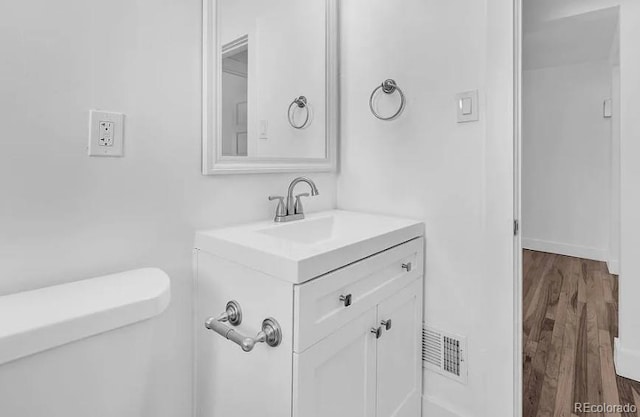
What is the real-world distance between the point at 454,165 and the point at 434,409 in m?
0.97

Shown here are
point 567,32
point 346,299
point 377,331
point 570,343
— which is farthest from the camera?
point 567,32

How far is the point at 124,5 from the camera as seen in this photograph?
0.98 m

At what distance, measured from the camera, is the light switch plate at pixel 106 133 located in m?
0.93

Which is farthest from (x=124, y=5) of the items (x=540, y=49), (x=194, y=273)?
(x=540, y=49)

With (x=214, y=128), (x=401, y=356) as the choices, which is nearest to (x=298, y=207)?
(x=214, y=128)

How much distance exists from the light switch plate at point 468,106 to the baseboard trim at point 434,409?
1.10m

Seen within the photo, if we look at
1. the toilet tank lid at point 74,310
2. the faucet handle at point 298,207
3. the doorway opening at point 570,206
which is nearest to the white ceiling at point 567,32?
the doorway opening at point 570,206

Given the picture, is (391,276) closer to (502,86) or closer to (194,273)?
(194,273)

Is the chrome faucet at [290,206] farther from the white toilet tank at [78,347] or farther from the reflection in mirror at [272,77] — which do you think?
the white toilet tank at [78,347]

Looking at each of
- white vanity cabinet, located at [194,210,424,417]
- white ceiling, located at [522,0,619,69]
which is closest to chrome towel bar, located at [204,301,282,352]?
white vanity cabinet, located at [194,210,424,417]

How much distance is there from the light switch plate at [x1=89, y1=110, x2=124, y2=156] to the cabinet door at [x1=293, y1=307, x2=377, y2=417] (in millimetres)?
733

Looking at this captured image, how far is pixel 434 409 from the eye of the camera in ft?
4.61

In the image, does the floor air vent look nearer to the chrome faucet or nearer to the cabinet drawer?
the cabinet drawer

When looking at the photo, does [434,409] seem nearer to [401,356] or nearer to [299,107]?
[401,356]
